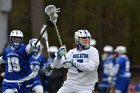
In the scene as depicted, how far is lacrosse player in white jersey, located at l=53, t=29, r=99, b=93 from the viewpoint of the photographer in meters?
15.9

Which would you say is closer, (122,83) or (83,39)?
(83,39)

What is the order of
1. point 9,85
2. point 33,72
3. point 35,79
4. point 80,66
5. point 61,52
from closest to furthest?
1. point 80,66
2. point 61,52
3. point 9,85
4. point 33,72
5. point 35,79

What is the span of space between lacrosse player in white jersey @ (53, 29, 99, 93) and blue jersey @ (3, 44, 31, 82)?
1618 millimetres

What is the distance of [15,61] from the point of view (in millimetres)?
17531

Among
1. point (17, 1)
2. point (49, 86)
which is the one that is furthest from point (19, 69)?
point (17, 1)

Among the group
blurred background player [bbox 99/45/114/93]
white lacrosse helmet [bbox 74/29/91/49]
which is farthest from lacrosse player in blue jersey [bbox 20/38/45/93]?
blurred background player [bbox 99/45/114/93]

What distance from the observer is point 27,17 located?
32000 mm

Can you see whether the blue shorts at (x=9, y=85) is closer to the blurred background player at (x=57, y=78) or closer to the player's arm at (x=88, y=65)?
the player's arm at (x=88, y=65)

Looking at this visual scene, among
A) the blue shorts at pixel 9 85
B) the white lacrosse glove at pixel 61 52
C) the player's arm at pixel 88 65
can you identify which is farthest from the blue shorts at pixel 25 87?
the player's arm at pixel 88 65

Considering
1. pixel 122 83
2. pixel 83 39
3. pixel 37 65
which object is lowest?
pixel 122 83

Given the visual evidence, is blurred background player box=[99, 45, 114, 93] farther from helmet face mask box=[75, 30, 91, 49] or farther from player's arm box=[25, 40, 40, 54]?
helmet face mask box=[75, 30, 91, 49]

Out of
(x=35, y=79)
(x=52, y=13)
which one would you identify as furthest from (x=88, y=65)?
(x=35, y=79)

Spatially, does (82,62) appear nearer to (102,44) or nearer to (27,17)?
(27,17)

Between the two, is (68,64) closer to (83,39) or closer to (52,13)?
(83,39)
